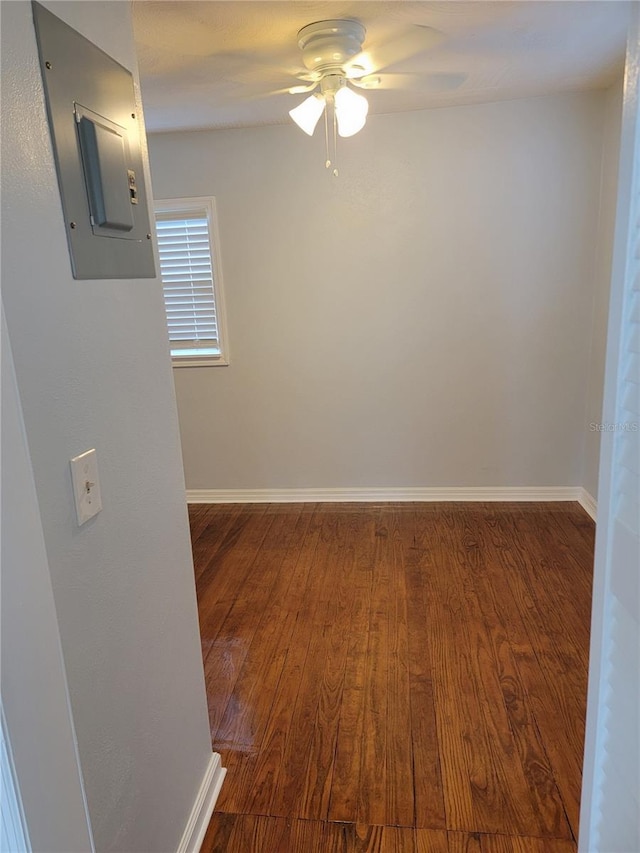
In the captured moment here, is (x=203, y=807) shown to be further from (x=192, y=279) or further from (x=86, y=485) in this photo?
(x=192, y=279)

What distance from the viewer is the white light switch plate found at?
3.28ft

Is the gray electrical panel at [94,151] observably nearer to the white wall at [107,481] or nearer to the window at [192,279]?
the white wall at [107,481]

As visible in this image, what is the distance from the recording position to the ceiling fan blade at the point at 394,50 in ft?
7.15

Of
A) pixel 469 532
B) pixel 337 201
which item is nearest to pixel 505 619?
pixel 469 532

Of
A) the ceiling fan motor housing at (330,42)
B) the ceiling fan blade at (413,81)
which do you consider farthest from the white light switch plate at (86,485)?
the ceiling fan blade at (413,81)

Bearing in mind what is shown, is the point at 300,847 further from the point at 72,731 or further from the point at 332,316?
the point at 332,316

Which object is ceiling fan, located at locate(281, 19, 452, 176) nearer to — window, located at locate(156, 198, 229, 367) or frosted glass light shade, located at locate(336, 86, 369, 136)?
frosted glass light shade, located at locate(336, 86, 369, 136)

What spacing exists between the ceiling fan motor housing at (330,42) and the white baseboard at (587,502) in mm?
2730

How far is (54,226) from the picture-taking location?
3.06 ft

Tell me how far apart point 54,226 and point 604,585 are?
1.14m

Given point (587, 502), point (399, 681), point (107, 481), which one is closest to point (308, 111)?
point (107, 481)

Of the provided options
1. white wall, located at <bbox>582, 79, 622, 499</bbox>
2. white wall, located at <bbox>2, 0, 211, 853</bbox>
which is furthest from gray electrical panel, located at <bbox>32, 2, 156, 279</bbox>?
white wall, located at <bbox>582, 79, 622, 499</bbox>

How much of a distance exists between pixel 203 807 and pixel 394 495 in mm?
2476

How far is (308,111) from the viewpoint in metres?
2.47
